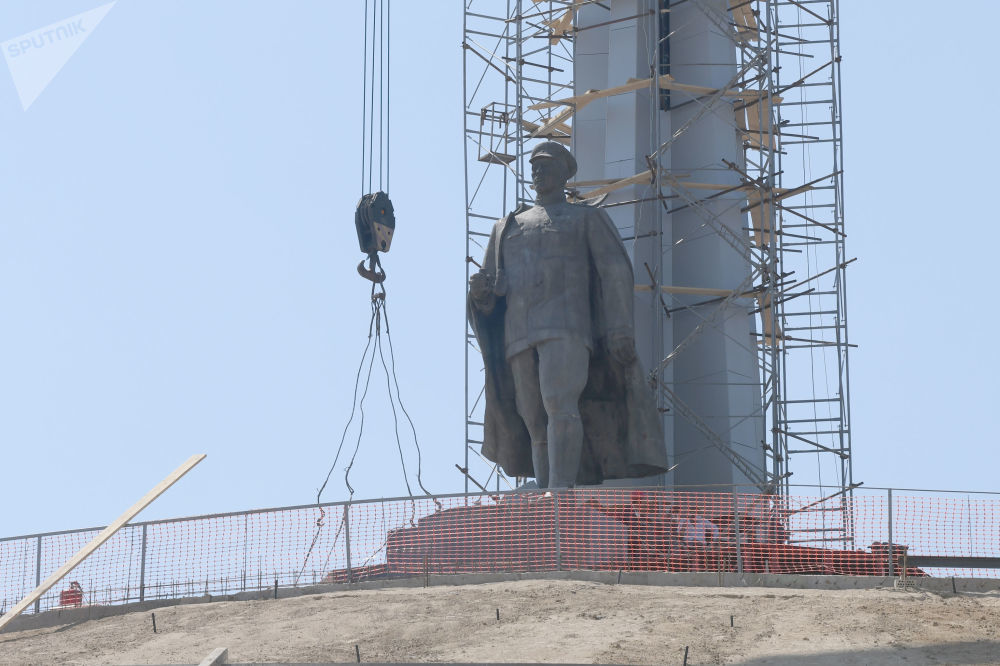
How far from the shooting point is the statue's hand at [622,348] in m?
17.5

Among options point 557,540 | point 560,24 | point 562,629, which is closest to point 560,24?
point 560,24

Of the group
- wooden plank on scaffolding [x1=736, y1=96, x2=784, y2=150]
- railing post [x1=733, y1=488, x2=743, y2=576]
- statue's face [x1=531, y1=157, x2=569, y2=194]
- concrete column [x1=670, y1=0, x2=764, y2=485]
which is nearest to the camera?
railing post [x1=733, y1=488, x2=743, y2=576]

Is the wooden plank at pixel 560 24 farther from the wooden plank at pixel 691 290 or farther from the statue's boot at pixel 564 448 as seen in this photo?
the statue's boot at pixel 564 448

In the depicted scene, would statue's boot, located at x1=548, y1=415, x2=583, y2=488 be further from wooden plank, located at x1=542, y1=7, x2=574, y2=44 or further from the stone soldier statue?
wooden plank, located at x1=542, y1=7, x2=574, y2=44

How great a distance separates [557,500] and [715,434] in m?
7.61

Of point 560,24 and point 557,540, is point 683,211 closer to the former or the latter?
point 560,24

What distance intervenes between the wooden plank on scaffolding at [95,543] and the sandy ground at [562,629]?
520 millimetres

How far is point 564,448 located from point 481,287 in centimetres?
182

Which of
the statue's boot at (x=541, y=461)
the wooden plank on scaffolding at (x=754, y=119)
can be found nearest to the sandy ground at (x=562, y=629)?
the statue's boot at (x=541, y=461)

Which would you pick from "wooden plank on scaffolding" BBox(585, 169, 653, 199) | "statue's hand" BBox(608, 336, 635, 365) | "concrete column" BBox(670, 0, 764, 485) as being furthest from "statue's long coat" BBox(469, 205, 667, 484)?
"wooden plank on scaffolding" BBox(585, 169, 653, 199)

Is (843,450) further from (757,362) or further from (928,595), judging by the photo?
(928,595)

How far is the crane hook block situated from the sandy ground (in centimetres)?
530

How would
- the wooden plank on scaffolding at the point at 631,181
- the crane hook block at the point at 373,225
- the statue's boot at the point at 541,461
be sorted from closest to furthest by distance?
the statue's boot at the point at 541,461, the crane hook block at the point at 373,225, the wooden plank on scaffolding at the point at 631,181

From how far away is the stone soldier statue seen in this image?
686 inches
